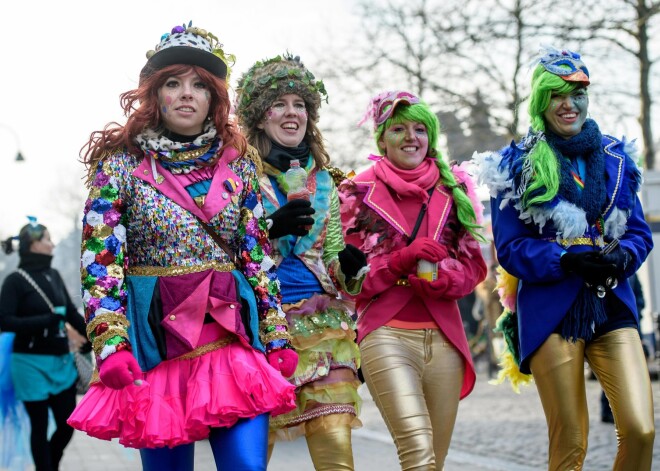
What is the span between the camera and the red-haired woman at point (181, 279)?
12.6ft

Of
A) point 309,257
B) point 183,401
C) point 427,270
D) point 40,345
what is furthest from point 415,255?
point 40,345

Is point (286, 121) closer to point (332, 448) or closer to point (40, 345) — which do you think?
point (332, 448)

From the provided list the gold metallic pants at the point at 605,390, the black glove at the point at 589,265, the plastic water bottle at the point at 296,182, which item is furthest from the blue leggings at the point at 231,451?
the black glove at the point at 589,265

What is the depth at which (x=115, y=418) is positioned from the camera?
3.83 metres

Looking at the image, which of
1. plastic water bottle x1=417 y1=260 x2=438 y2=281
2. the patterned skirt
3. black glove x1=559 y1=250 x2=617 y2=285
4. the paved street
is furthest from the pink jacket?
the paved street

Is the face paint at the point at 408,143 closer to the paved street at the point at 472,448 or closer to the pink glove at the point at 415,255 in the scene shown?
the pink glove at the point at 415,255

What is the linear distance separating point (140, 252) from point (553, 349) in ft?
6.72

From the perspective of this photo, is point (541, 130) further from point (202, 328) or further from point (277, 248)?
point (202, 328)

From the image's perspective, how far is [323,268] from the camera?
5094 millimetres

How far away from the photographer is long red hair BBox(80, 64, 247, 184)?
165 inches

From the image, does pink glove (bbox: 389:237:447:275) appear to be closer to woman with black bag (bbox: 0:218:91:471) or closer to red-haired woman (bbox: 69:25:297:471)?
red-haired woman (bbox: 69:25:297:471)

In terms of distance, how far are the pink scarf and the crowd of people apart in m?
0.01

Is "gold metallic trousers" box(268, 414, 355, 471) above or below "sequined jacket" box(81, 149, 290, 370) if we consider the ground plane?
below

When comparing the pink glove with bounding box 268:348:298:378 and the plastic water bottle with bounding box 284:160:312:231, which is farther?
the plastic water bottle with bounding box 284:160:312:231
